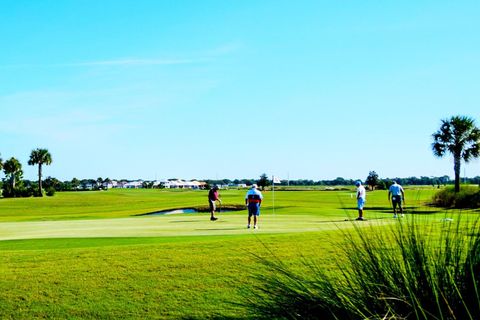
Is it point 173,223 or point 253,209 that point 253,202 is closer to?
point 253,209

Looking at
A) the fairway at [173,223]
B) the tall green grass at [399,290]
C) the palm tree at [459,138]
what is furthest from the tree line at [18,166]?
the tall green grass at [399,290]

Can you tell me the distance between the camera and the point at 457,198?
47.8m

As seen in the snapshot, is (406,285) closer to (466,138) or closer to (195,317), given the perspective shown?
(195,317)

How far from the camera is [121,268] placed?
11375mm

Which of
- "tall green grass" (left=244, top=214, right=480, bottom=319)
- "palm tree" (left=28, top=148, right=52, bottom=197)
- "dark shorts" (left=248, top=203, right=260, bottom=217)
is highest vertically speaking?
"palm tree" (left=28, top=148, right=52, bottom=197)

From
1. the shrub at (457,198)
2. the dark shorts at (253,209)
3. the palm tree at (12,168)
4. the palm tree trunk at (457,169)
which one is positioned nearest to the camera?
the dark shorts at (253,209)

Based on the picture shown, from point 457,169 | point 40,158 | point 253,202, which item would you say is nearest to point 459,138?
point 457,169

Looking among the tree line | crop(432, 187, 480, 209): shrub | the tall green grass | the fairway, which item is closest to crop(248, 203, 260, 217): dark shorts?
the fairway

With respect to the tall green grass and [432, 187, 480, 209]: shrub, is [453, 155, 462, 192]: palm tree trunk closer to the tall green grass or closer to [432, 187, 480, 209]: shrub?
[432, 187, 480, 209]: shrub

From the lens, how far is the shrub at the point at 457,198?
44.5 metres

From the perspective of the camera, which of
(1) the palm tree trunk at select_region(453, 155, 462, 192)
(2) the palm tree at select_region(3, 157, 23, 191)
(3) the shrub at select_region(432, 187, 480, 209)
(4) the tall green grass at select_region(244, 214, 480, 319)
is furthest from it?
(2) the palm tree at select_region(3, 157, 23, 191)

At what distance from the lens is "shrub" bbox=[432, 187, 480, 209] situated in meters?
44.5

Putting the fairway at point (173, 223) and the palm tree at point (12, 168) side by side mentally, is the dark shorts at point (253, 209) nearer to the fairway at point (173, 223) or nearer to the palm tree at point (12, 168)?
the fairway at point (173, 223)

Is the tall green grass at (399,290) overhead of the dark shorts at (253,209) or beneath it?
overhead
